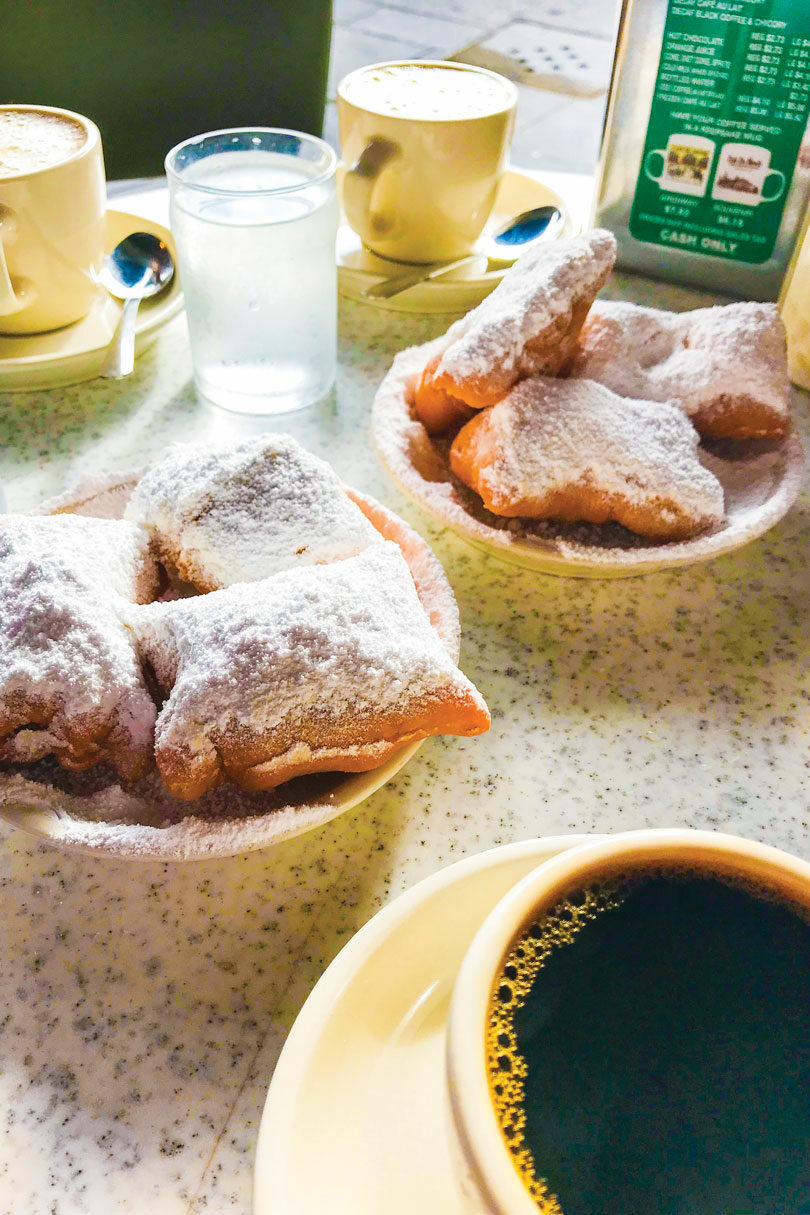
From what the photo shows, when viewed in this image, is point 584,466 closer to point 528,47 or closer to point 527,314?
point 527,314

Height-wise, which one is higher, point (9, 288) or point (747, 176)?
point (747, 176)

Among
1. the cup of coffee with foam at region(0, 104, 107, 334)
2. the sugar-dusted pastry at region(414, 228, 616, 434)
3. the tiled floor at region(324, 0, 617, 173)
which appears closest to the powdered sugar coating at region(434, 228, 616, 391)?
the sugar-dusted pastry at region(414, 228, 616, 434)

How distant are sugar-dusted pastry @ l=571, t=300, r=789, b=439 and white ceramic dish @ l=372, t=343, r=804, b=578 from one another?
0.03 m

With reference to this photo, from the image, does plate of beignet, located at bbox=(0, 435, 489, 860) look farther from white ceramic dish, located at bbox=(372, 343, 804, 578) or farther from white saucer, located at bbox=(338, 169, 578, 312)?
white saucer, located at bbox=(338, 169, 578, 312)

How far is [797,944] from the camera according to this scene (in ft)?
1.12

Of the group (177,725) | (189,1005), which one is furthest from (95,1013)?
(177,725)

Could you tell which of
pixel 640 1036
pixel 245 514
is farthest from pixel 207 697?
pixel 640 1036

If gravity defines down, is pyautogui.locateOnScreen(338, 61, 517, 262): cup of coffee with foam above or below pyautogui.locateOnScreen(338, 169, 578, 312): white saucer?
above

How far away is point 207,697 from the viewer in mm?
506

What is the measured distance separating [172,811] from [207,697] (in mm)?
65

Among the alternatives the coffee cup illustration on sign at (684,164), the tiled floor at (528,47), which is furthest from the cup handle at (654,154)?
the tiled floor at (528,47)

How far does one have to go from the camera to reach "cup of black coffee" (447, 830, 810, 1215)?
0.30m

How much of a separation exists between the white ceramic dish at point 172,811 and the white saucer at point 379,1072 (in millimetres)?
100

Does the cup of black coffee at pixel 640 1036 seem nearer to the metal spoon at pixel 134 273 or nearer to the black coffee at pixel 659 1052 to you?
the black coffee at pixel 659 1052
